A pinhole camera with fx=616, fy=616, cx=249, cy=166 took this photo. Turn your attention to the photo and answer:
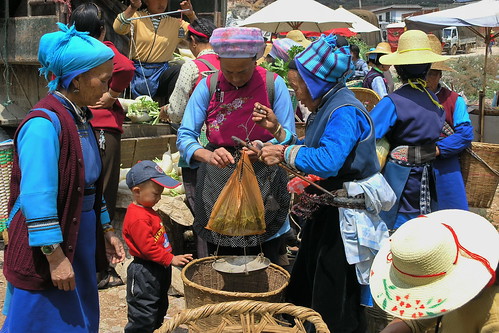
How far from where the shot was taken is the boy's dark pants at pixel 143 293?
3.84 m

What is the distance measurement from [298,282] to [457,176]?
1.50 metres

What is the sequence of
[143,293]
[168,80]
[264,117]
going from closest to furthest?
1. [264,117]
2. [143,293]
3. [168,80]

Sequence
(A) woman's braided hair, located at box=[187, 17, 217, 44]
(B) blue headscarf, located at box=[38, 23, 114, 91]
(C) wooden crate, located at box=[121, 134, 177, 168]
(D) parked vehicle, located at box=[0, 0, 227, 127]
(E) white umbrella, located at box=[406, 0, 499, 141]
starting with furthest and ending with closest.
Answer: (E) white umbrella, located at box=[406, 0, 499, 141]
(D) parked vehicle, located at box=[0, 0, 227, 127]
(C) wooden crate, located at box=[121, 134, 177, 168]
(A) woman's braided hair, located at box=[187, 17, 217, 44]
(B) blue headscarf, located at box=[38, 23, 114, 91]

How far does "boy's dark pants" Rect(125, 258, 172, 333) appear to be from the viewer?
12.6 feet

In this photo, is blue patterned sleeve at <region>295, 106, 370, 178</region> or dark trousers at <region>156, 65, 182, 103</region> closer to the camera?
blue patterned sleeve at <region>295, 106, 370, 178</region>

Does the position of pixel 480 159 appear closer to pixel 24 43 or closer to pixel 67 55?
pixel 67 55

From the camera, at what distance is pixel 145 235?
375 cm

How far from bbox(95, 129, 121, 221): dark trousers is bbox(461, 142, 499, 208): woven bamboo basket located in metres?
2.70

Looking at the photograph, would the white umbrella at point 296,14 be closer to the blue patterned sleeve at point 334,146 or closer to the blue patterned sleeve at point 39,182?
the blue patterned sleeve at point 334,146

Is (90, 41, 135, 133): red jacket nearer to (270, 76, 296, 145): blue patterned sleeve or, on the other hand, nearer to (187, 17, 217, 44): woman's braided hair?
(187, 17, 217, 44): woman's braided hair

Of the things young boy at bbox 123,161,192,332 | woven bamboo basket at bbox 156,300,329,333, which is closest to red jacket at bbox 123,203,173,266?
young boy at bbox 123,161,192,332

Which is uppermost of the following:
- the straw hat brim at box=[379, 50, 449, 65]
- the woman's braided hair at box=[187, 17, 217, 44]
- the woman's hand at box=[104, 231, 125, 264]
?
the woman's braided hair at box=[187, 17, 217, 44]

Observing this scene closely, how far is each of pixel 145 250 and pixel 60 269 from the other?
42.1 inches

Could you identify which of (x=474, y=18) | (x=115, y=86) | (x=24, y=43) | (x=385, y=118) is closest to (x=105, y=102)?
(x=115, y=86)
